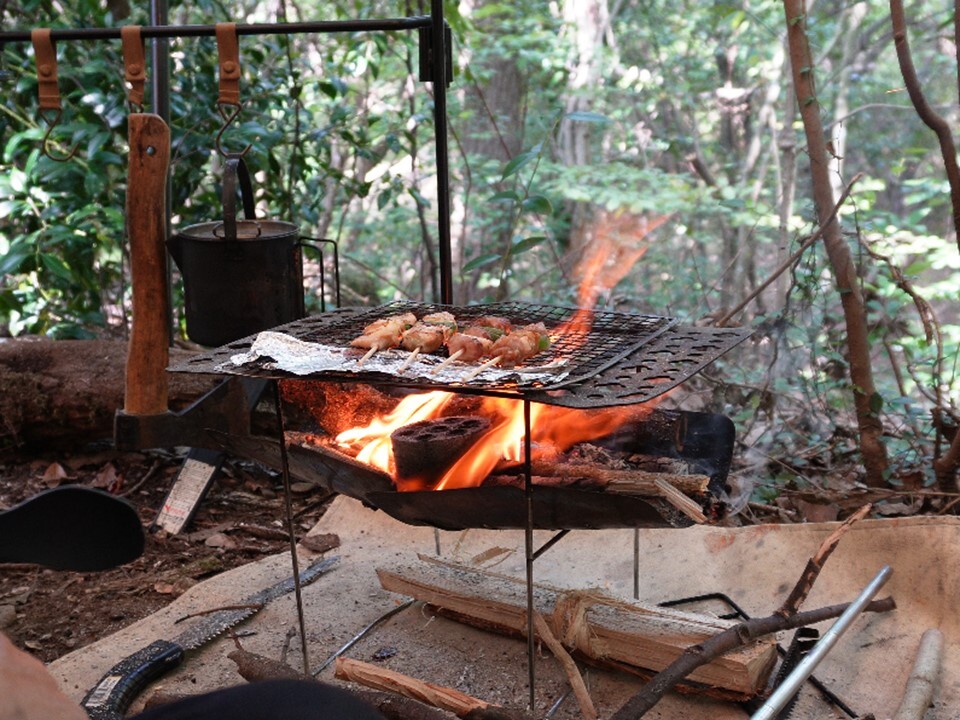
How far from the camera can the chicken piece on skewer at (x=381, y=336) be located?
115 inches

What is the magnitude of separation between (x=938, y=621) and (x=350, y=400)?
6.96ft

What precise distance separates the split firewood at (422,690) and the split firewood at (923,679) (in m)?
1.09

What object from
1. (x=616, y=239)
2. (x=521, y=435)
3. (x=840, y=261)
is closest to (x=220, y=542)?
(x=521, y=435)

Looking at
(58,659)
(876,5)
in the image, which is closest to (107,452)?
(58,659)

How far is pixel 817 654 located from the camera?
9.21 ft

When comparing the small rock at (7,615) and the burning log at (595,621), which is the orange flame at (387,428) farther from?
the small rock at (7,615)

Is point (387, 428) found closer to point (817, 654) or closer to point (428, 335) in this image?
point (428, 335)

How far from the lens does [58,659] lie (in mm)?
3344

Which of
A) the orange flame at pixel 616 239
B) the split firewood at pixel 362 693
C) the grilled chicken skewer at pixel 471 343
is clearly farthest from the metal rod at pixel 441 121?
the orange flame at pixel 616 239

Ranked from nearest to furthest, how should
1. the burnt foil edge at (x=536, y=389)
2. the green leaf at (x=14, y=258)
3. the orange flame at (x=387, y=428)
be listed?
the burnt foil edge at (x=536, y=389) → the orange flame at (x=387, y=428) → the green leaf at (x=14, y=258)

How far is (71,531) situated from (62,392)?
9.42ft

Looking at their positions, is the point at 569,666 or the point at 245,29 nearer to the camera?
the point at 569,666

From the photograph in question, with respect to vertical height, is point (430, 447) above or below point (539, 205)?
below

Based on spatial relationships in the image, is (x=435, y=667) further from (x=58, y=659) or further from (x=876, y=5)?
(x=876, y=5)
